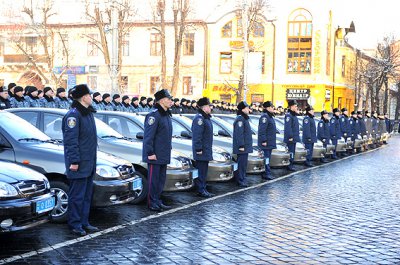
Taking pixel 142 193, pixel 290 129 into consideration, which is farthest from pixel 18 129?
pixel 290 129

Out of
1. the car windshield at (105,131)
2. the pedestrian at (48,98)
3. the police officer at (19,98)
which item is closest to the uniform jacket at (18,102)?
the police officer at (19,98)

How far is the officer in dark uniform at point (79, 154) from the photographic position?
7.90 meters

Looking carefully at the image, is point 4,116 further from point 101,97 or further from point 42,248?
point 101,97

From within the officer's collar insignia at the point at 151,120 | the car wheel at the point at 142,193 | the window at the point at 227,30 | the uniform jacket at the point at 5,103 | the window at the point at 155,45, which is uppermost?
the window at the point at 227,30

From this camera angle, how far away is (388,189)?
13469mm

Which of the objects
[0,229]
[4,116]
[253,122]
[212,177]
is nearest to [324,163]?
[253,122]

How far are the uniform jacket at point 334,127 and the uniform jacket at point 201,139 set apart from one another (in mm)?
10884

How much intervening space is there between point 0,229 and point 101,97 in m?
10.5

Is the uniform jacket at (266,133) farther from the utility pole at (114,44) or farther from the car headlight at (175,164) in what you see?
the utility pole at (114,44)

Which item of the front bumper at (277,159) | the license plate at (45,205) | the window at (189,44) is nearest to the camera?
the license plate at (45,205)

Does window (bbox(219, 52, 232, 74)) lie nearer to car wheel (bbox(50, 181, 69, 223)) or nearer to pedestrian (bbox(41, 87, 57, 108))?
pedestrian (bbox(41, 87, 57, 108))

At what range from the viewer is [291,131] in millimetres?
16797

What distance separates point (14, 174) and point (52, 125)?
325cm

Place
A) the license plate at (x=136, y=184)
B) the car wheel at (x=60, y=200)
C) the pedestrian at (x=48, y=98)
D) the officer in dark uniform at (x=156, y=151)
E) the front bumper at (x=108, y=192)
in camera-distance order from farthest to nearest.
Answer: the pedestrian at (x=48, y=98)
the officer in dark uniform at (x=156, y=151)
the license plate at (x=136, y=184)
the front bumper at (x=108, y=192)
the car wheel at (x=60, y=200)
